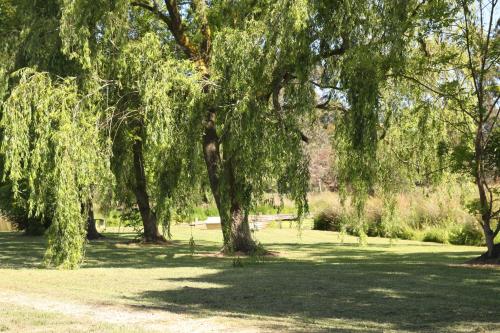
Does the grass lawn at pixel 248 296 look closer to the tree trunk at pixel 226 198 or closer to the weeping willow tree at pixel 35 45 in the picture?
the tree trunk at pixel 226 198

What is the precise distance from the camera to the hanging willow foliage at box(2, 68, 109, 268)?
551 inches

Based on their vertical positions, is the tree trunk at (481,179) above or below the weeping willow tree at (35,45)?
below

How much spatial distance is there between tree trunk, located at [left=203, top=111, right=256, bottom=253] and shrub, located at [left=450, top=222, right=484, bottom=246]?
10.0 m

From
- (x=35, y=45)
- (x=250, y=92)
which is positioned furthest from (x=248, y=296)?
(x=35, y=45)

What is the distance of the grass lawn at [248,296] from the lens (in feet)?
24.9

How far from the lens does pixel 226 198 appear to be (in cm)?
1627

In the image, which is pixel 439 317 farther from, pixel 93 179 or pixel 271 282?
pixel 93 179

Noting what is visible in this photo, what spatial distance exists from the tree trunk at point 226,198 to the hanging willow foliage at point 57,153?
2.97 metres

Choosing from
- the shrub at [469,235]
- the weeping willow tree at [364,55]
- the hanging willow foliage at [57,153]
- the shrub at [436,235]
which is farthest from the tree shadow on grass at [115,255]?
the shrub at [436,235]

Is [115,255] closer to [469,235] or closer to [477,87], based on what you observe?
[477,87]

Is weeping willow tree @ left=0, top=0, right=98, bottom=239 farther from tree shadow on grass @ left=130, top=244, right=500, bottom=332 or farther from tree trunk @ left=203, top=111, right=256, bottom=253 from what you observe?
tree shadow on grass @ left=130, top=244, right=500, bottom=332

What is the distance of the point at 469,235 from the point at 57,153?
1610 cm

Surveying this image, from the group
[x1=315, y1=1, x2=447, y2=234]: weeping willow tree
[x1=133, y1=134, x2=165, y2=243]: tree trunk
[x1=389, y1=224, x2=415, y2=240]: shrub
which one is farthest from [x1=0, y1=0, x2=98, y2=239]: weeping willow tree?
[x1=389, y1=224, x2=415, y2=240]: shrub

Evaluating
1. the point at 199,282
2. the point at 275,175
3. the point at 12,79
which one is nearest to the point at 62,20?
the point at 12,79
